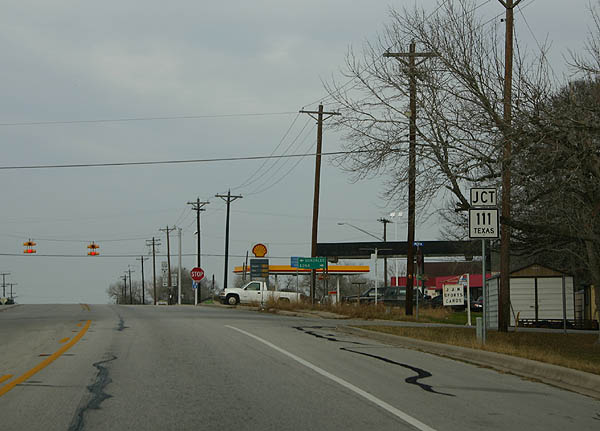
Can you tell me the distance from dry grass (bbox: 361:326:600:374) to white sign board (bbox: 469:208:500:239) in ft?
7.90

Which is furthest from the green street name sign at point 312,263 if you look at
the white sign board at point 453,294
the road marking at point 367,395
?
the road marking at point 367,395

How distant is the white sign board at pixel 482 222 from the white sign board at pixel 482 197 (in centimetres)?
15

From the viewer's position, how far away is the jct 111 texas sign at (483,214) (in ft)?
56.2

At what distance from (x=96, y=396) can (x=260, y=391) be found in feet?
6.74

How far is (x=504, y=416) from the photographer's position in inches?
349

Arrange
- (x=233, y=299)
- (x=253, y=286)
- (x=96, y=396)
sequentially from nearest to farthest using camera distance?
(x=96, y=396), (x=233, y=299), (x=253, y=286)

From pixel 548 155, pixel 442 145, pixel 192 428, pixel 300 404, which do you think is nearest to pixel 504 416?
pixel 300 404

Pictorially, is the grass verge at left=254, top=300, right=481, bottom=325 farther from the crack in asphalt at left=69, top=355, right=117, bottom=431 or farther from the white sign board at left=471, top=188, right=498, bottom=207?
the crack in asphalt at left=69, top=355, right=117, bottom=431

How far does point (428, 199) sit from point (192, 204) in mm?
61054

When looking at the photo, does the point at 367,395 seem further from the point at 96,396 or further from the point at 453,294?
the point at 453,294

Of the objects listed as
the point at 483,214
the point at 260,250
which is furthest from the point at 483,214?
the point at 260,250

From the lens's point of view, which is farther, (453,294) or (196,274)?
(196,274)

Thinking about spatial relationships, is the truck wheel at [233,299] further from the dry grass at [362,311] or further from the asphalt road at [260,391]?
the asphalt road at [260,391]

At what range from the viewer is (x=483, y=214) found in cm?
1723
